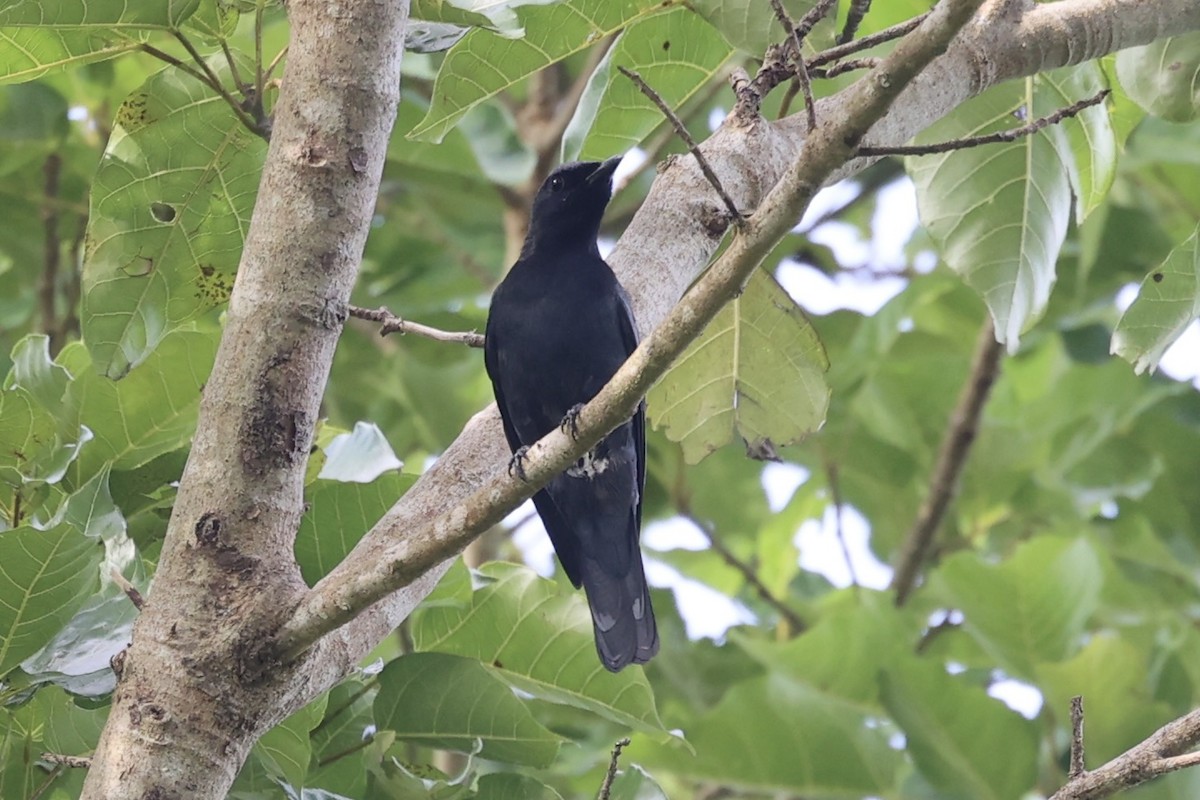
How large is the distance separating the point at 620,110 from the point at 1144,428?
3230 millimetres

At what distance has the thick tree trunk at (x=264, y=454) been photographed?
1976 mm

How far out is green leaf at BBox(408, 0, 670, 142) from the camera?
273 cm

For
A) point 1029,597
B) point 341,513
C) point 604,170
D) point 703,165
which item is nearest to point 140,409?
point 341,513

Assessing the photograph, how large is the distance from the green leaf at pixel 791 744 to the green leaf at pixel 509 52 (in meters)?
2.33

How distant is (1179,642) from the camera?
16.4 ft

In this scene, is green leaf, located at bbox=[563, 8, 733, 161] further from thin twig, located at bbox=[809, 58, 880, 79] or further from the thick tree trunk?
the thick tree trunk

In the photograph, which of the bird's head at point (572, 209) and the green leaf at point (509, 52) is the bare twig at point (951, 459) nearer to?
the bird's head at point (572, 209)

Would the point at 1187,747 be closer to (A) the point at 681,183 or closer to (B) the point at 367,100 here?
(A) the point at 681,183

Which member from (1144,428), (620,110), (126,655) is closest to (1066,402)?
(1144,428)

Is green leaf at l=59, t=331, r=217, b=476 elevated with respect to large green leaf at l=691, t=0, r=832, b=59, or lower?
lower

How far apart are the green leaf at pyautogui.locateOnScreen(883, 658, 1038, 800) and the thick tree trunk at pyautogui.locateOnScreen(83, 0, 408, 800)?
256 centimetres

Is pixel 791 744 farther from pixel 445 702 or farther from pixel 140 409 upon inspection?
pixel 140 409

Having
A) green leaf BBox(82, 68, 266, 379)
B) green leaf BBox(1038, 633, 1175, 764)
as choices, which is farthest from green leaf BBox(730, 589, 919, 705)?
green leaf BBox(82, 68, 266, 379)

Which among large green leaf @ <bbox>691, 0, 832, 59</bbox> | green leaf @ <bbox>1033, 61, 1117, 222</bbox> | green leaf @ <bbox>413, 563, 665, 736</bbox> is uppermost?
green leaf @ <bbox>1033, 61, 1117, 222</bbox>
